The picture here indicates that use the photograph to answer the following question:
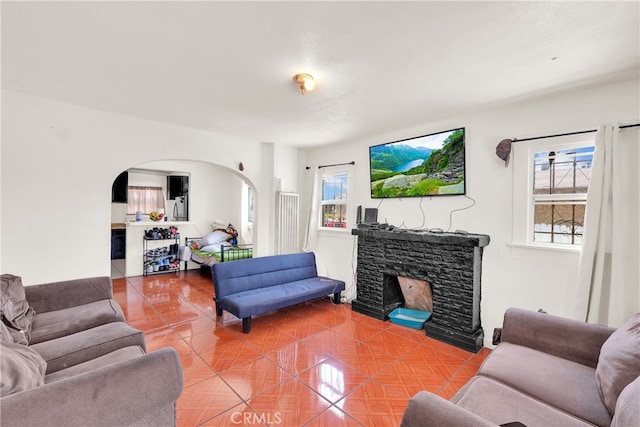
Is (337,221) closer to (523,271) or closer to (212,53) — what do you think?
(523,271)

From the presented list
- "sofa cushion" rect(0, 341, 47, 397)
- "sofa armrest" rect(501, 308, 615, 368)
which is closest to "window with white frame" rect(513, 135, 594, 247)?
"sofa armrest" rect(501, 308, 615, 368)

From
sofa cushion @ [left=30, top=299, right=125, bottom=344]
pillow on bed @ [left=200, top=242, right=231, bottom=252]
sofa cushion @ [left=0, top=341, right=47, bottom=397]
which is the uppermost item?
sofa cushion @ [left=0, top=341, right=47, bottom=397]

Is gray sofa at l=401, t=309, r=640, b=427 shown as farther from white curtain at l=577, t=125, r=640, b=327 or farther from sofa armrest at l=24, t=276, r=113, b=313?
sofa armrest at l=24, t=276, r=113, b=313

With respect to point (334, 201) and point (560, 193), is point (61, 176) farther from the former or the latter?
point (560, 193)

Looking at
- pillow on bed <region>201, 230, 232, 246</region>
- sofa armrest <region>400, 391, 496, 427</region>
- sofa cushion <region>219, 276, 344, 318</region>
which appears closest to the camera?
sofa armrest <region>400, 391, 496, 427</region>

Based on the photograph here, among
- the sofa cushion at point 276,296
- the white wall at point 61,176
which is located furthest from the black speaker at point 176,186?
the sofa cushion at point 276,296

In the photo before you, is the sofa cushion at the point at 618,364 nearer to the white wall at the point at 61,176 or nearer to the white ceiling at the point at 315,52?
the white ceiling at the point at 315,52

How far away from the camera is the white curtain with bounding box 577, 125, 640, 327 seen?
229cm

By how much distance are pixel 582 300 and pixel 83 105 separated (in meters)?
5.38

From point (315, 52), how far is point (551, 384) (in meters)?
2.55

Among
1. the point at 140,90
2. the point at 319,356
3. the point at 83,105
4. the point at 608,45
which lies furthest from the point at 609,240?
the point at 83,105

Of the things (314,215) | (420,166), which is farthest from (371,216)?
(314,215)

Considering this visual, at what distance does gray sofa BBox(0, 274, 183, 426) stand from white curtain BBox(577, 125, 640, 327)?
10.5 ft

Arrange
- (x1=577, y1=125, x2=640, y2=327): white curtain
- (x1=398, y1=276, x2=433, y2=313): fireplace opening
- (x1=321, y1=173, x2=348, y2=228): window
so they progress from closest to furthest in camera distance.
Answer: (x1=577, y1=125, x2=640, y2=327): white curtain < (x1=398, y1=276, x2=433, y2=313): fireplace opening < (x1=321, y1=173, x2=348, y2=228): window
